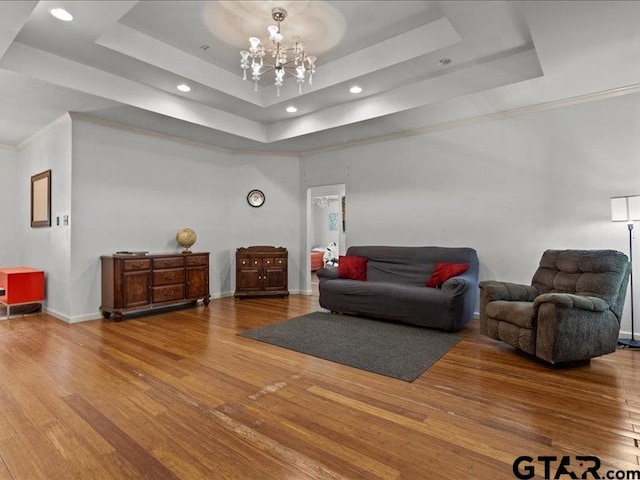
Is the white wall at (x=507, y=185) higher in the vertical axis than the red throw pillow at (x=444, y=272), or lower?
higher

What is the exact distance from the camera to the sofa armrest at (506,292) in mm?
3291

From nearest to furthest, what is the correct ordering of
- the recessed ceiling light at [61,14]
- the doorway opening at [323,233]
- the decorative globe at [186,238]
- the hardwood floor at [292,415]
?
the hardwood floor at [292,415] < the recessed ceiling light at [61,14] < the decorative globe at [186,238] < the doorway opening at [323,233]

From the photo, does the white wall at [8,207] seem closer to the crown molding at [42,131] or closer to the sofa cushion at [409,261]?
the crown molding at [42,131]

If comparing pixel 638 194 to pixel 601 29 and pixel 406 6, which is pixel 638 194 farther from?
pixel 406 6

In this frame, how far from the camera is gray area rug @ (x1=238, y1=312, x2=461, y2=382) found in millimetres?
2820

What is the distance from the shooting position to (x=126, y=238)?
4.78 meters

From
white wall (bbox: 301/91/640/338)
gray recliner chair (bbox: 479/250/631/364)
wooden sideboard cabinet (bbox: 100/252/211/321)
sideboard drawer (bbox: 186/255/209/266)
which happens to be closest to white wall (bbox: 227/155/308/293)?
sideboard drawer (bbox: 186/255/209/266)

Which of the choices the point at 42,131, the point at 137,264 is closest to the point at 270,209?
the point at 137,264

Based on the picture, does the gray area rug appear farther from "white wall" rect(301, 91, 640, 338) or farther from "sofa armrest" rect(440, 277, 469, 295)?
"white wall" rect(301, 91, 640, 338)

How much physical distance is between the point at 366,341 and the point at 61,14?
12.7 feet

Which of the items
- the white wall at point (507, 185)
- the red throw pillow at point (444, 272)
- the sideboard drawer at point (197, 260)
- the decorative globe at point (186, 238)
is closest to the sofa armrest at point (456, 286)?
the red throw pillow at point (444, 272)

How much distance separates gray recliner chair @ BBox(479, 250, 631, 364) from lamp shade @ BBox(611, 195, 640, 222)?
415 mm

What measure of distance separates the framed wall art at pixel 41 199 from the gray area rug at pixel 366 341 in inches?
137

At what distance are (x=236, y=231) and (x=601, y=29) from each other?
532 cm
